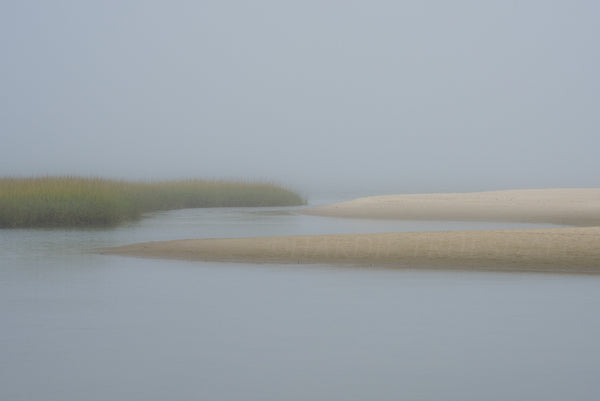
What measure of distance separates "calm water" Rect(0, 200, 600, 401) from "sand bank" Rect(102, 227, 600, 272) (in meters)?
0.46

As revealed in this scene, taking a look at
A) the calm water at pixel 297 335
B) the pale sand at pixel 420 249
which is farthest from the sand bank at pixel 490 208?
the calm water at pixel 297 335

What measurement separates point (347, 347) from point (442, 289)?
166 cm

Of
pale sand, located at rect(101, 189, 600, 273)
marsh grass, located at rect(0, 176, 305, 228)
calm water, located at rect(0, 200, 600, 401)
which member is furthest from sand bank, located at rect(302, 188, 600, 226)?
calm water, located at rect(0, 200, 600, 401)

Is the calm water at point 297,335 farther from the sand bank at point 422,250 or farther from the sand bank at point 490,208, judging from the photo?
the sand bank at point 490,208

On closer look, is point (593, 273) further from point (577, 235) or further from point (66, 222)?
point (66, 222)

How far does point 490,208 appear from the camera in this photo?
50.1 ft

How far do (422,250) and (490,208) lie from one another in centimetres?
1015

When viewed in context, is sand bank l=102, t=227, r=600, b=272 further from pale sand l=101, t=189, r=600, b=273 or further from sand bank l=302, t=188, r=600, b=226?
sand bank l=302, t=188, r=600, b=226

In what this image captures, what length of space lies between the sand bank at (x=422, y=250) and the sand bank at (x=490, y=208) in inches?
240

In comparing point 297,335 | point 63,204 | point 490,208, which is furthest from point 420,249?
point 490,208

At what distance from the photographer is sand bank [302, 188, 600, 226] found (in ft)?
43.3

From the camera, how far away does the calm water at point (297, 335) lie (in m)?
2.39

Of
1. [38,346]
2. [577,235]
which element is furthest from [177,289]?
[577,235]

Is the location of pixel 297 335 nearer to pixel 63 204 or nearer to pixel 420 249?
pixel 420 249
